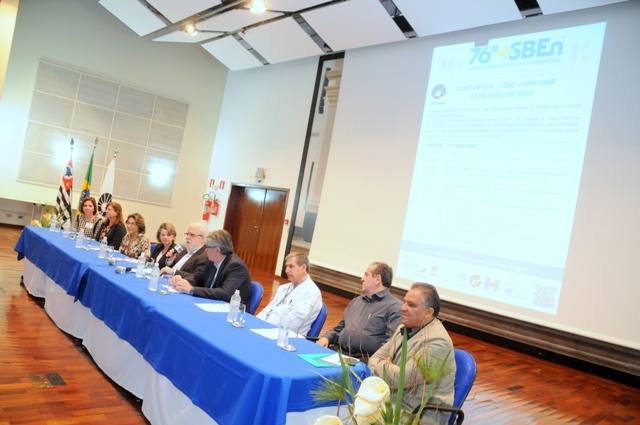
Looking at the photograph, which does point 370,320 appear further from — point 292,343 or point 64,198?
point 64,198

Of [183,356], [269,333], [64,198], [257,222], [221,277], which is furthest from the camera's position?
[257,222]

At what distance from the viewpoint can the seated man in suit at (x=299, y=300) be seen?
10.9 ft

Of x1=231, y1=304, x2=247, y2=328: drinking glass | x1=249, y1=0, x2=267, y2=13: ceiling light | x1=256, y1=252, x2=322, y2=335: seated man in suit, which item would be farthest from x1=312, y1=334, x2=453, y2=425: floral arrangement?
x1=249, y1=0, x2=267, y2=13: ceiling light

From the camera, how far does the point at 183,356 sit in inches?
96.6

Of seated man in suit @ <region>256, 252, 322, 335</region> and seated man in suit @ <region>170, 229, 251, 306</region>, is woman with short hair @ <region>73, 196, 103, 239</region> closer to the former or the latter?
seated man in suit @ <region>170, 229, 251, 306</region>

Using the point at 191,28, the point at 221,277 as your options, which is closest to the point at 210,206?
the point at 191,28

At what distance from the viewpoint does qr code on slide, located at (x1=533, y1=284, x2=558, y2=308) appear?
19.0 ft

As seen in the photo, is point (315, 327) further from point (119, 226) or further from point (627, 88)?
point (627, 88)

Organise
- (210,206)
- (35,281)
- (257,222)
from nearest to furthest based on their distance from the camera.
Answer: (35,281) < (257,222) < (210,206)

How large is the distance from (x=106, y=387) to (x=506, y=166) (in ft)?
16.9

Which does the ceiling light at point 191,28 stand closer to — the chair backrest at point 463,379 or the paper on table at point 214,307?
the paper on table at point 214,307

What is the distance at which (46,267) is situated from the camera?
4.59 meters

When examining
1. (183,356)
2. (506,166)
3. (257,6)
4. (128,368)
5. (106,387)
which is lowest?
(106,387)

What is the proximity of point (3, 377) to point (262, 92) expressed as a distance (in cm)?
977
